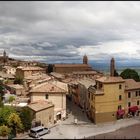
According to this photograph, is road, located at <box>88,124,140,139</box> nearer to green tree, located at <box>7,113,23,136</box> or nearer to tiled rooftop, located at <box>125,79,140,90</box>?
tiled rooftop, located at <box>125,79,140,90</box>

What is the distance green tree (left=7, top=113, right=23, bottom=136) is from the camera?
159 ft

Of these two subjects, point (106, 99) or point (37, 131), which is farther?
point (106, 99)

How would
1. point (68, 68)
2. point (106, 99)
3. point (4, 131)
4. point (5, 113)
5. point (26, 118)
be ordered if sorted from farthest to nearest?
point (68, 68) → point (106, 99) → point (5, 113) → point (26, 118) → point (4, 131)

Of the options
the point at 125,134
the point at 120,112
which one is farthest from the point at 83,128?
the point at 120,112

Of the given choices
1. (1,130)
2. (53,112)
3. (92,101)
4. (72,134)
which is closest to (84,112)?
(92,101)

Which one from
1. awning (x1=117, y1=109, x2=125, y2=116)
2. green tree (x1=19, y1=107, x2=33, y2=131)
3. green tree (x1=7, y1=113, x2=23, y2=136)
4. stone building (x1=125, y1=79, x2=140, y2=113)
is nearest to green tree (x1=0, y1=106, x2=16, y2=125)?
green tree (x1=7, y1=113, x2=23, y2=136)

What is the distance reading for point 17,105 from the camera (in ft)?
190

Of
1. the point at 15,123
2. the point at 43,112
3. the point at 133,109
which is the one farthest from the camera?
the point at 133,109

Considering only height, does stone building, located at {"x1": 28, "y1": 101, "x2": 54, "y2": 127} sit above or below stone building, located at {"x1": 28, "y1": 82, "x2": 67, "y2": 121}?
below

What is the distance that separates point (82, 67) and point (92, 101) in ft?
231

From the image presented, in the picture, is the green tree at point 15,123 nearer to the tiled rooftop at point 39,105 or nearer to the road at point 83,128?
the road at point 83,128

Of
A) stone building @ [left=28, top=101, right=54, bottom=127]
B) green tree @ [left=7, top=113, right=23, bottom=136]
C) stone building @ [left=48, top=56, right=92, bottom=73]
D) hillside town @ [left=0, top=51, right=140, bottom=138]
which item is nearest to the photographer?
green tree @ [left=7, top=113, right=23, bottom=136]

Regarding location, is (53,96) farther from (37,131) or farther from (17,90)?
(17,90)

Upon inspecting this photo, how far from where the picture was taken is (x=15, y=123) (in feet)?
159
